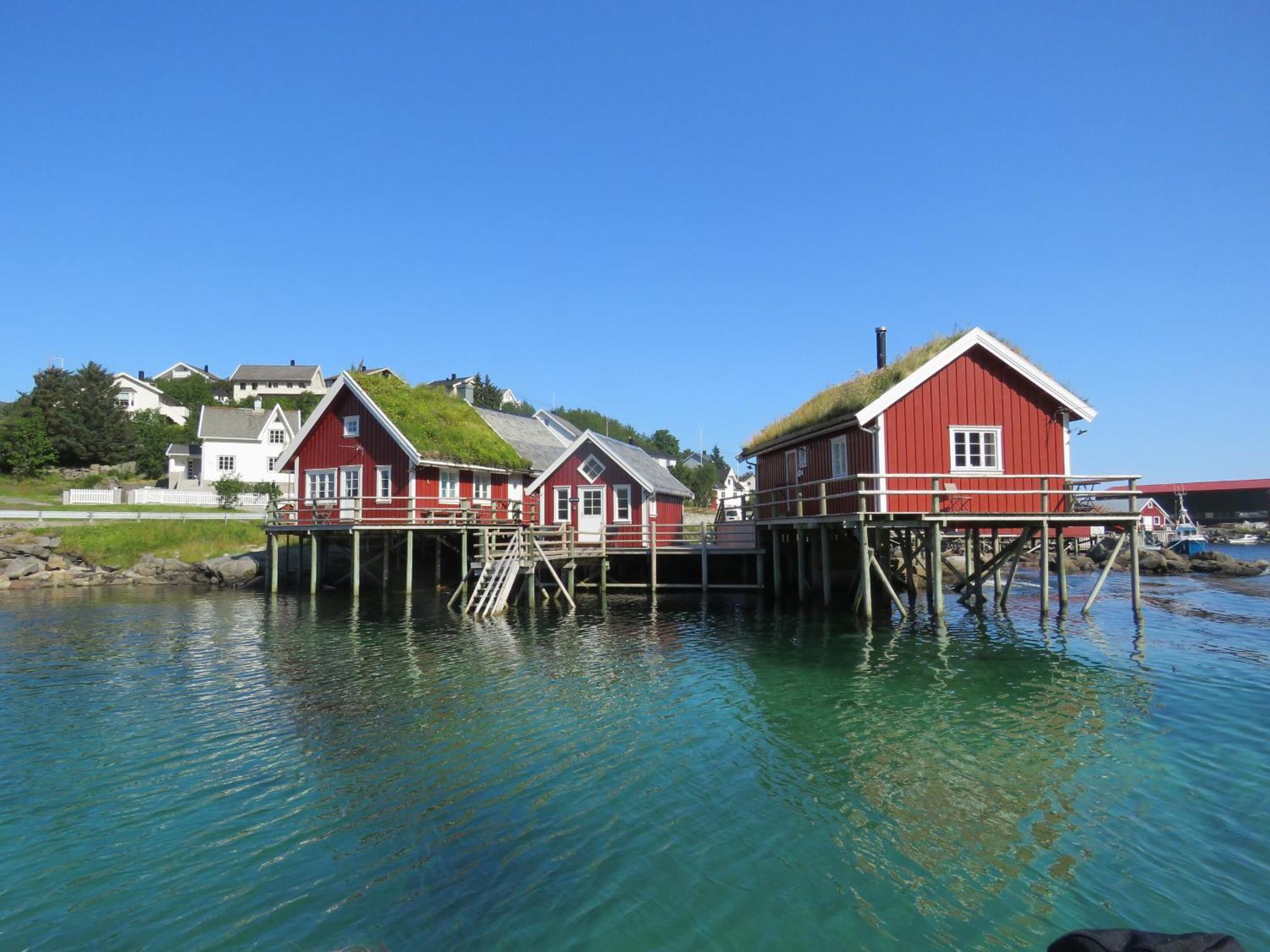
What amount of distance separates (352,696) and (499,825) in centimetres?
661

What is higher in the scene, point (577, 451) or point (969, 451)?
point (577, 451)

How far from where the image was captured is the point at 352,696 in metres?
13.6

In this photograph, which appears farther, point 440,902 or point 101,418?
point 101,418

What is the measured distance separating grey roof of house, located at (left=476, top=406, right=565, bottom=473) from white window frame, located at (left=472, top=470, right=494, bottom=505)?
2778 millimetres

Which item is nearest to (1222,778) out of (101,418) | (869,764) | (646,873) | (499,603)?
(869,764)

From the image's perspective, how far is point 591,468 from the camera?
3238cm

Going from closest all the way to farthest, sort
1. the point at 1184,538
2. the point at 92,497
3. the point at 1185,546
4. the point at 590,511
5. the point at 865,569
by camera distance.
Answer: the point at 865,569 < the point at 590,511 < the point at 92,497 < the point at 1185,546 < the point at 1184,538

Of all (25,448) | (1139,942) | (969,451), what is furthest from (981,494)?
(25,448)

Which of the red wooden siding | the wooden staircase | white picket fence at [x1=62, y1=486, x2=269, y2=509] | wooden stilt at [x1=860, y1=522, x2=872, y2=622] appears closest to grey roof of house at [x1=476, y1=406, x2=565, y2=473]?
the wooden staircase

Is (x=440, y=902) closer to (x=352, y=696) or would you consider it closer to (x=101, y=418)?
(x=352, y=696)

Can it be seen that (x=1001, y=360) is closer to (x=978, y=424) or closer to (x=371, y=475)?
(x=978, y=424)

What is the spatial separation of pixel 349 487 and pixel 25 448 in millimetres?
35848

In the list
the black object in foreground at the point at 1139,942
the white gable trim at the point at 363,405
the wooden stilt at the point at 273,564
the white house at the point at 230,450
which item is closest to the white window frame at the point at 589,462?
the white gable trim at the point at 363,405

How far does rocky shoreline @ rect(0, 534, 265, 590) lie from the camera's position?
33.6m
